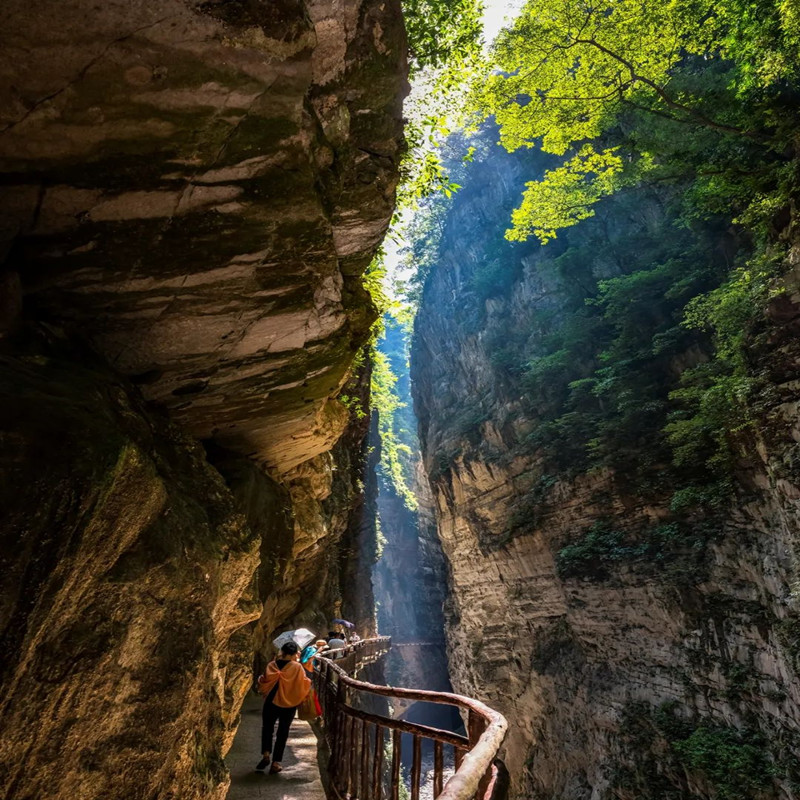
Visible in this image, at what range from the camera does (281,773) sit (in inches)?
205

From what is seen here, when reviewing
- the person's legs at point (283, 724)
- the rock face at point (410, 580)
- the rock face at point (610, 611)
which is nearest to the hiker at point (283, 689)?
the person's legs at point (283, 724)

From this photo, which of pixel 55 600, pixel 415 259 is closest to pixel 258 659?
pixel 55 600

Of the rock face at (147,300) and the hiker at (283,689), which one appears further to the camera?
the hiker at (283,689)

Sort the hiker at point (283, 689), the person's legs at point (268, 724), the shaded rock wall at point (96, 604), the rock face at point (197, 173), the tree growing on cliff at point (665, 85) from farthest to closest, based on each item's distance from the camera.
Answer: the tree growing on cliff at point (665, 85)
the person's legs at point (268, 724)
the hiker at point (283, 689)
the rock face at point (197, 173)
the shaded rock wall at point (96, 604)

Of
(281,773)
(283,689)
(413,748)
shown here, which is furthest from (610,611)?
(413,748)

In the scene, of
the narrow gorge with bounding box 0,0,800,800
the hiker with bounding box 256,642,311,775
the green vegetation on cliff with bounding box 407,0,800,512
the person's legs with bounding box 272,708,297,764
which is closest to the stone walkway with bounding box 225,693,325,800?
the narrow gorge with bounding box 0,0,800,800

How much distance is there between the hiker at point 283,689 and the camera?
487cm

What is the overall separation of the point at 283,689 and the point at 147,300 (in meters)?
4.11

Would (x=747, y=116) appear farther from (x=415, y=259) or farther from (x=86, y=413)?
(x=415, y=259)

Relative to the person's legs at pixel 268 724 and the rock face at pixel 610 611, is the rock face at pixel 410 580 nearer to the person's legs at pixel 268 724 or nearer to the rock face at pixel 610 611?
the rock face at pixel 610 611

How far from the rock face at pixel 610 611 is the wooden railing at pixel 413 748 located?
8763 millimetres

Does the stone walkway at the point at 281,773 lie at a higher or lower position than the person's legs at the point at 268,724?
lower

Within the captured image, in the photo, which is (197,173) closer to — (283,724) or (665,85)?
(283,724)

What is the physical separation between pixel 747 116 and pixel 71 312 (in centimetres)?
1202
